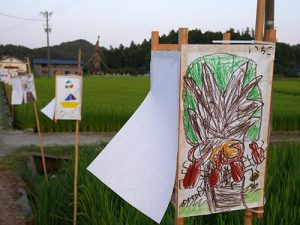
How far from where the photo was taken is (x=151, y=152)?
1.74 meters

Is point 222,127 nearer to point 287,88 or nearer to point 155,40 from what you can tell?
point 155,40

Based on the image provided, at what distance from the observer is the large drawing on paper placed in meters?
1.68

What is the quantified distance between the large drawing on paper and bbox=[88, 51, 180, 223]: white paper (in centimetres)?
7

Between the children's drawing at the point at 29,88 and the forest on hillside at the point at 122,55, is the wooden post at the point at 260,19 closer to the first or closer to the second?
the children's drawing at the point at 29,88

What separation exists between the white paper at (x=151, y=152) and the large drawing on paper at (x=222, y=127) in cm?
7

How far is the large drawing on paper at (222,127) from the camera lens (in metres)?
1.68

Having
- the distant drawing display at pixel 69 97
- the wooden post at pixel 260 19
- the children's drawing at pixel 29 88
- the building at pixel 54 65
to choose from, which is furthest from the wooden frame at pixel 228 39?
the building at pixel 54 65

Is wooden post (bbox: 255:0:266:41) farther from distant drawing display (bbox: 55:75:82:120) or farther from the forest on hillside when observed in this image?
the forest on hillside

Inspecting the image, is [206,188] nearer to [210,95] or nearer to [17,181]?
[210,95]

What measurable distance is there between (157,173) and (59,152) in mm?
4883

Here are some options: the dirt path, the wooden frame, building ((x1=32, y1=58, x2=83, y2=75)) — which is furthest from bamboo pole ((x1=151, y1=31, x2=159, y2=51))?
building ((x1=32, y1=58, x2=83, y2=75))

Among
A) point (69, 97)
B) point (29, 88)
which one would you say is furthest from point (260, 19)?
point (29, 88)

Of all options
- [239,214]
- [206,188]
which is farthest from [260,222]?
[206,188]

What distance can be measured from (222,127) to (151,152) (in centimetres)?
34
